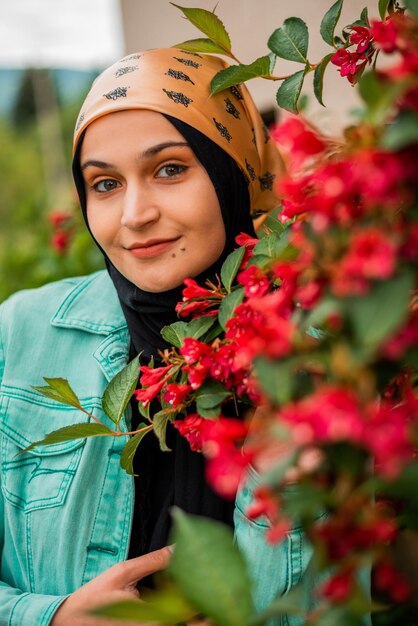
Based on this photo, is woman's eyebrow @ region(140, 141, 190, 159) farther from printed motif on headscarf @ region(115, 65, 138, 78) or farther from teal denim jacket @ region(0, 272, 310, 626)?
teal denim jacket @ region(0, 272, 310, 626)

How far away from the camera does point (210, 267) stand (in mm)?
1314

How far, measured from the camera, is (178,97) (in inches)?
49.5

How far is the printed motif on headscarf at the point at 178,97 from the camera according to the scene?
4.11 feet

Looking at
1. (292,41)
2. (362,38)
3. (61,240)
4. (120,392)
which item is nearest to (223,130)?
(292,41)

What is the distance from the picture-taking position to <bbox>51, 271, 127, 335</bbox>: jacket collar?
1497mm

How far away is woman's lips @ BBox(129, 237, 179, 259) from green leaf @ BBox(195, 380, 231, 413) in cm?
43

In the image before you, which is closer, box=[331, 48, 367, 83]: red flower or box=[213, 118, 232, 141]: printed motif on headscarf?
box=[331, 48, 367, 83]: red flower

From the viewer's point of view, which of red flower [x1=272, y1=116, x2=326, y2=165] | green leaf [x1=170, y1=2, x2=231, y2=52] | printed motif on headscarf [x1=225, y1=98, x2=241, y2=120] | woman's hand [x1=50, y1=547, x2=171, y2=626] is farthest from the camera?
printed motif on headscarf [x1=225, y1=98, x2=241, y2=120]

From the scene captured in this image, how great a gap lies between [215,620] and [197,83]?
3.50ft

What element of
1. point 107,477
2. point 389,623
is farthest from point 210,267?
point 389,623

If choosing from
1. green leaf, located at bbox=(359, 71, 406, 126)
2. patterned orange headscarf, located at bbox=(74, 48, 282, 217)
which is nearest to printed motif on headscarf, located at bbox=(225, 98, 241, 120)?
patterned orange headscarf, located at bbox=(74, 48, 282, 217)

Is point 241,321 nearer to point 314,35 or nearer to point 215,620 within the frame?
point 215,620

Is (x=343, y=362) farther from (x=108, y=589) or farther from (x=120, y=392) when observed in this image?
(x=108, y=589)

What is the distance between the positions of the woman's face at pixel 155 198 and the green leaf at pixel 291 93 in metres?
0.25
